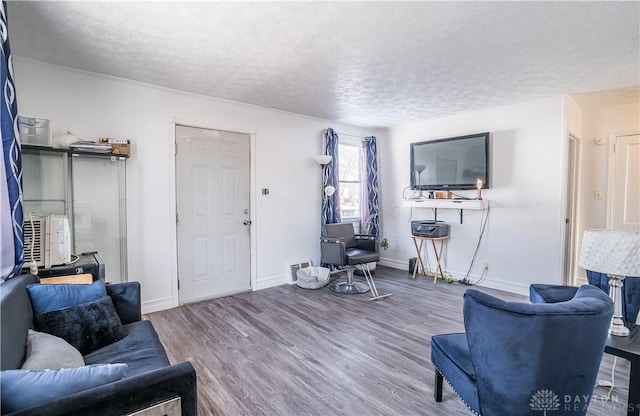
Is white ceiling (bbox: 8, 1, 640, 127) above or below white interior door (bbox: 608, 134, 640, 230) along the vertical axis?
above

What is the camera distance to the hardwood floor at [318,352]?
1.93 metres

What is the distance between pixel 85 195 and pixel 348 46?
9.01ft

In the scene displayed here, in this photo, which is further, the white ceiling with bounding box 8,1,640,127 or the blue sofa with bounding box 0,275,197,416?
the white ceiling with bounding box 8,1,640,127

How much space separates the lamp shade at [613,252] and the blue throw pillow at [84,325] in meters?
2.71

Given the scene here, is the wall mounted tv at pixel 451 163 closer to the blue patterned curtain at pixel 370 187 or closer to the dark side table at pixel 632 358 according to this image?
the blue patterned curtain at pixel 370 187

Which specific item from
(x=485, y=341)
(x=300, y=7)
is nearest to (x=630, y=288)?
(x=485, y=341)

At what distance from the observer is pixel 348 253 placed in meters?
4.15

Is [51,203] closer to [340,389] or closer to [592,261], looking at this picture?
[340,389]

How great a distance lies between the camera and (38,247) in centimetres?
230

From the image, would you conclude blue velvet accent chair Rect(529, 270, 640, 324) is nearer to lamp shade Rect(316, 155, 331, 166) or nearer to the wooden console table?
the wooden console table

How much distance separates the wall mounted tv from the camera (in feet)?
14.0

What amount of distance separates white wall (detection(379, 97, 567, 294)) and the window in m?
1.14

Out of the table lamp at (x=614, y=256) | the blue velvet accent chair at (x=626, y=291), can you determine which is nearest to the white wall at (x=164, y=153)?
the blue velvet accent chair at (x=626, y=291)

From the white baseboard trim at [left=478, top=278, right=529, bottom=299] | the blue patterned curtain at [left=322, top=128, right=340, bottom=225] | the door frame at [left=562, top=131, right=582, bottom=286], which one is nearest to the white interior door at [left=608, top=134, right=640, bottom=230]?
the door frame at [left=562, top=131, right=582, bottom=286]
